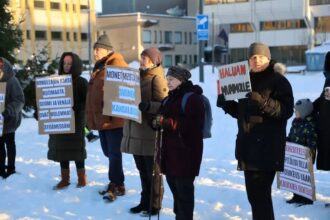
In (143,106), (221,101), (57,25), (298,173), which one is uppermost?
(57,25)

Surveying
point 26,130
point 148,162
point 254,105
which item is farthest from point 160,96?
point 26,130

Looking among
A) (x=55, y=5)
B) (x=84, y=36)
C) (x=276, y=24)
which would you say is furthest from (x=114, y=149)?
(x=84, y=36)

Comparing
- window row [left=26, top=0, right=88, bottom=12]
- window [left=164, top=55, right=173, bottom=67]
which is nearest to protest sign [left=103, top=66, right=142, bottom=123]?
window row [left=26, top=0, right=88, bottom=12]

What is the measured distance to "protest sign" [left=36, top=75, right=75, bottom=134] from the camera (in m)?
7.94

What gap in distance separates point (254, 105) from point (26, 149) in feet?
24.7

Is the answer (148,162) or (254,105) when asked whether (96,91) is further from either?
(254,105)

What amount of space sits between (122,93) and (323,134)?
2.41 m

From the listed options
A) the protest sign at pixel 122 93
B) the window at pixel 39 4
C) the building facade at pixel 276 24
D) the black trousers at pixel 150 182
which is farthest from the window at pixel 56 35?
the black trousers at pixel 150 182

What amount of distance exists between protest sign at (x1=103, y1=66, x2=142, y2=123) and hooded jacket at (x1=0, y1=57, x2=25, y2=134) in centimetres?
214

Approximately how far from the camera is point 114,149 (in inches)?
284

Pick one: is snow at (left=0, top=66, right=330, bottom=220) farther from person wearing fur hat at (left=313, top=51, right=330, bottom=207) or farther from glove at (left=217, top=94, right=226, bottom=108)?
glove at (left=217, top=94, right=226, bottom=108)

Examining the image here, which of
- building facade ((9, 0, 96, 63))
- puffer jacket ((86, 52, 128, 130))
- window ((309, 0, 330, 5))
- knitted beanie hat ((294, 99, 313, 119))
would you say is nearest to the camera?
knitted beanie hat ((294, 99, 313, 119))

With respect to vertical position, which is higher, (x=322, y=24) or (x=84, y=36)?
(x=322, y=24)

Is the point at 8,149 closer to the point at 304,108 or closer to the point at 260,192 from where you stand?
the point at 304,108
